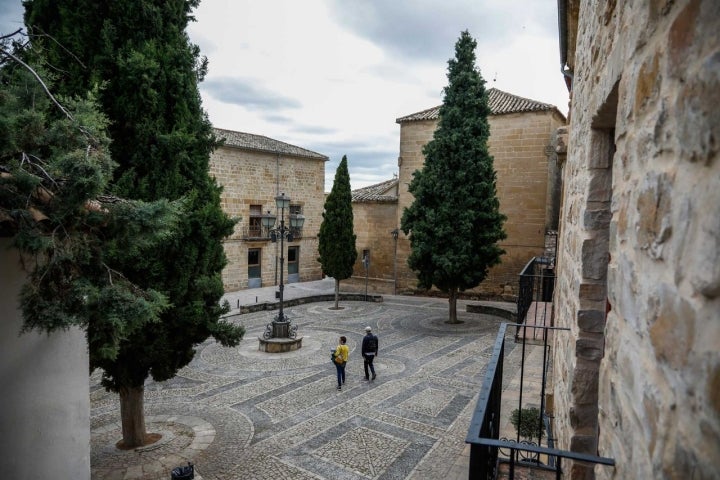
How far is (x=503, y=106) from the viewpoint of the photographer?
20328mm

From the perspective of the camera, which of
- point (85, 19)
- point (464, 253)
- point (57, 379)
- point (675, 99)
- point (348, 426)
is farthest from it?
point (464, 253)

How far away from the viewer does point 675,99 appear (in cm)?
110

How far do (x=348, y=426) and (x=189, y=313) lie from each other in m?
3.37

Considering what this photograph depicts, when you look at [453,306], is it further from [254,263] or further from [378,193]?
[254,263]

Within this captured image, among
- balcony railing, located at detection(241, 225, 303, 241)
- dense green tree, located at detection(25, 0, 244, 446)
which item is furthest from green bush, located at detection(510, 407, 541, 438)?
balcony railing, located at detection(241, 225, 303, 241)

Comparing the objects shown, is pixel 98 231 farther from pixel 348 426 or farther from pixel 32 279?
pixel 348 426

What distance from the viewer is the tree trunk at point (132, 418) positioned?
6.74m

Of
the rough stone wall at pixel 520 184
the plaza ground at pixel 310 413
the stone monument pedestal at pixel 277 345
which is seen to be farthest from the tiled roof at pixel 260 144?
the stone monument pedestal at pixel 277 345

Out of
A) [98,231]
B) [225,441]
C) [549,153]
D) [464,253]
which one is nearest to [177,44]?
[98,231]

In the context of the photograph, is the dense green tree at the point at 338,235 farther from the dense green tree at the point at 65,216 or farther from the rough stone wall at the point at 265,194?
the dense green tree at the point at 65,216

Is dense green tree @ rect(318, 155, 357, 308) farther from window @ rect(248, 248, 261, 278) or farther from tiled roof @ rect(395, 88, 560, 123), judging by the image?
window @ rect(248, 248, 261, 278)

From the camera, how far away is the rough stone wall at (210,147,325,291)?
22.2m

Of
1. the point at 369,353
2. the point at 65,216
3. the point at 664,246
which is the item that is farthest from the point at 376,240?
the point at 664,246

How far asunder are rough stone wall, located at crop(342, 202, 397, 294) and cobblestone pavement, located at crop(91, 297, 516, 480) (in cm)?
911
